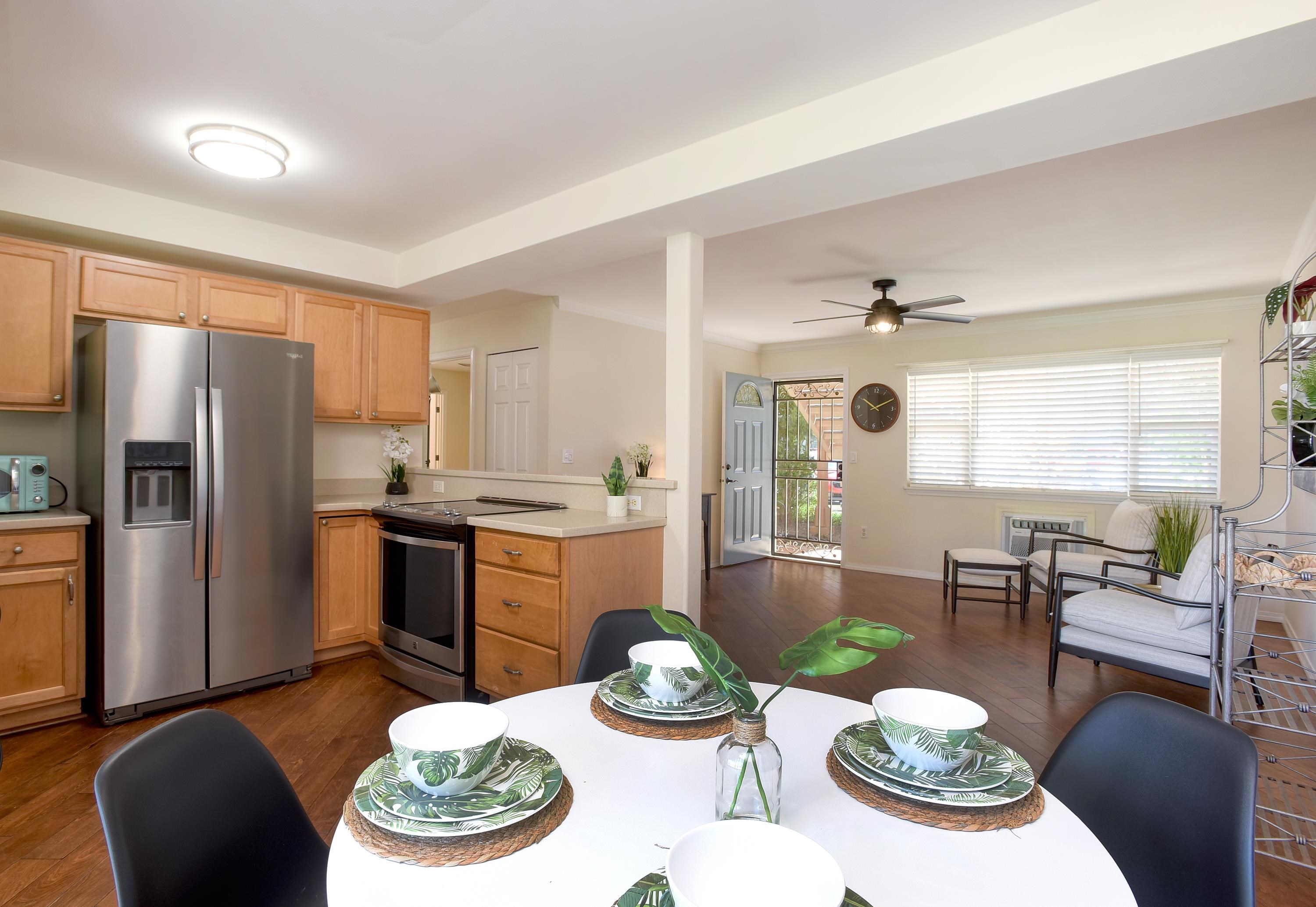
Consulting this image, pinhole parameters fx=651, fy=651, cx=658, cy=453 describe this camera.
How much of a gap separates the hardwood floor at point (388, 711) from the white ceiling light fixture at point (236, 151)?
2346mm

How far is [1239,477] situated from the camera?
5008 mm

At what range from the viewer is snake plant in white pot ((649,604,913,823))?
0.79 m

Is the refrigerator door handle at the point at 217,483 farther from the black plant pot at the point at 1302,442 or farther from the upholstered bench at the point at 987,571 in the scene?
the upholstered bench at the point at 987,571

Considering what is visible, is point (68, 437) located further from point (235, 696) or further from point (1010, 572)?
point (1010, 572)

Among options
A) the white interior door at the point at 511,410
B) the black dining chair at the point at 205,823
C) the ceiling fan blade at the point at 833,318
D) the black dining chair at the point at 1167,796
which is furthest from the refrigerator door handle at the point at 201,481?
the ceiling fan blade at the point at 833,318

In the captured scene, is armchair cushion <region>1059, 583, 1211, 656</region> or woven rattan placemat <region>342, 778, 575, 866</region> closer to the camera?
woven rattan placemat <region>342, 778, 575, 866</region>

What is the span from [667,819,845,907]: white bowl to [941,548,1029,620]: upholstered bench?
4732 mm

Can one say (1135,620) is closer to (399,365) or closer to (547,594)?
(547,594)

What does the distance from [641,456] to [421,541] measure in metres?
2.91

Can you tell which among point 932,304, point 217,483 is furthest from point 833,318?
point 217,483

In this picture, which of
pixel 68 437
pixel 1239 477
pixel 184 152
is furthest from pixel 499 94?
pixel 1239 477

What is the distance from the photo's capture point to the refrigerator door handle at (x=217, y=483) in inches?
119

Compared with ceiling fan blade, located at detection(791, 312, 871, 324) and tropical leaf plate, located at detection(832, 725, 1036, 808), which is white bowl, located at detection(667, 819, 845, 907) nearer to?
tropical leaf plate, located at detection(832, 725, 1036, 808)

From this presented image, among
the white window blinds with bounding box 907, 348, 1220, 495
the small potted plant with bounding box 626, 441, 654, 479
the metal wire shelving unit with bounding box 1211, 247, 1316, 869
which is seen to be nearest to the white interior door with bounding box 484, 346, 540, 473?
the small potted plant with bounding box 626, 441, 654, 479
